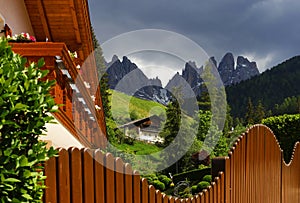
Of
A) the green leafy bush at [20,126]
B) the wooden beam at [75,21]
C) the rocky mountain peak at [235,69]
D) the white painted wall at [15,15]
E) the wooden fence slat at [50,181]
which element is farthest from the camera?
the rocky mountain peak at [235,69]

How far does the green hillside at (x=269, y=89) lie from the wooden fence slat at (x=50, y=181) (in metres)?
49.6

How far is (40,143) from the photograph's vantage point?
1.57 m

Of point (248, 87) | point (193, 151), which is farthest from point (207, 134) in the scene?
point (248, 87)

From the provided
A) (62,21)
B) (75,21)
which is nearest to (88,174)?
(75,21)

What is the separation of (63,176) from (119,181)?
39 cm

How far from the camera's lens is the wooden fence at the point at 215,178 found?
1896 millimetres

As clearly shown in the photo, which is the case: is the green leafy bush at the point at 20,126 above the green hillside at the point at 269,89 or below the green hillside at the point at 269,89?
below

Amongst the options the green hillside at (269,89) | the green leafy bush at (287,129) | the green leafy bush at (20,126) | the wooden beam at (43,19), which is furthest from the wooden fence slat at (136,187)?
the green hillside at (269,89)

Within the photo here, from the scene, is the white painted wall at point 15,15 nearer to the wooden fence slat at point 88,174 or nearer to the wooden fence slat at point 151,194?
the wooden fence slat at point 151,194

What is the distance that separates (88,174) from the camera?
6.54ft

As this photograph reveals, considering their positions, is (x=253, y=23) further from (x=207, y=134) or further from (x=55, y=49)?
(x=55, y=49)

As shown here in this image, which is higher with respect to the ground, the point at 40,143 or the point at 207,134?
the point at 207,134

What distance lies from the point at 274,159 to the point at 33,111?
3689mm

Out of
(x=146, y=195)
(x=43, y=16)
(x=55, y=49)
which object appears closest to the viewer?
(x=146, y=195)
